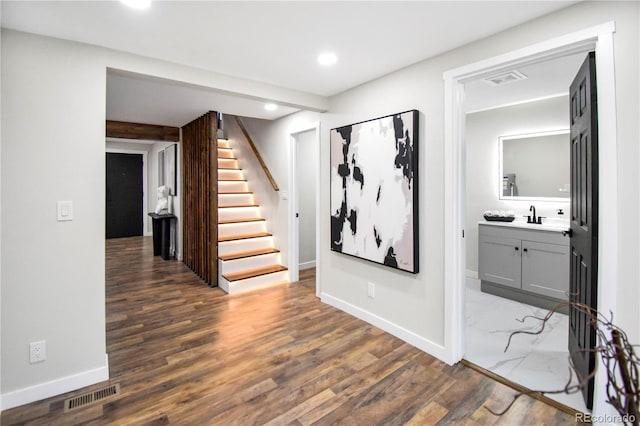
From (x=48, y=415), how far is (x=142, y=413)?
0.55 metres

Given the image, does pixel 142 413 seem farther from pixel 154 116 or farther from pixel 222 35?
pixel 154 116

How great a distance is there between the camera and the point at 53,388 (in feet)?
7.04

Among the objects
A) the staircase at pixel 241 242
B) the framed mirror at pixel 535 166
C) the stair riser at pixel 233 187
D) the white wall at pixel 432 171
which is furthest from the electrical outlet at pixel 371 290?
the stair riser at pixel 233 187

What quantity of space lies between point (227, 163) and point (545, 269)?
5.01 metres

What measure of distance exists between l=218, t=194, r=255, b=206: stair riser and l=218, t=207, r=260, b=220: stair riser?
6.6 inches

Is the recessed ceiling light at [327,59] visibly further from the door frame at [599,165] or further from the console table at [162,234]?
the console table at [162,234]

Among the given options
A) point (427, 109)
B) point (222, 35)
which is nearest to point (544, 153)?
point (427, 109)

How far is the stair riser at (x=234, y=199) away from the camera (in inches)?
207

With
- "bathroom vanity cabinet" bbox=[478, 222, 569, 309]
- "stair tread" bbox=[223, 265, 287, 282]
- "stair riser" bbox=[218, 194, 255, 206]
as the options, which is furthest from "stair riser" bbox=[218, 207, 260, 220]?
"bathroom vanity cabinet" bbox=[478, 222, 569, 309]

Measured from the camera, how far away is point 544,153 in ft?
13.0

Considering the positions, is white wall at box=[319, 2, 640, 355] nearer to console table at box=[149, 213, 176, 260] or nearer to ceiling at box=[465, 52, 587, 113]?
ceiling at box=[465, 52, 587, 113]

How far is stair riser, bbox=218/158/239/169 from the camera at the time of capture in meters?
5.93

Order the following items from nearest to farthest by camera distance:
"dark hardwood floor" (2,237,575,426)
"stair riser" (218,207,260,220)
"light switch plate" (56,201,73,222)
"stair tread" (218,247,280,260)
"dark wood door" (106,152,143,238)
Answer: "dark hardwood floor" (2,237,575,426) < "light switch plate" (56,201,73,222) < "stair tread" (218,247,280,260) < "stair riser" (218,207,260,220) < "dark wood door" (106,152,143,238)

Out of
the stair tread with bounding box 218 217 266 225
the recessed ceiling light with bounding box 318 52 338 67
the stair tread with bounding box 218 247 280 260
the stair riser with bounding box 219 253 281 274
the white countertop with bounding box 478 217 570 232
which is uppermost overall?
the recessed ceiling light with bounding box 318 52 338 67
